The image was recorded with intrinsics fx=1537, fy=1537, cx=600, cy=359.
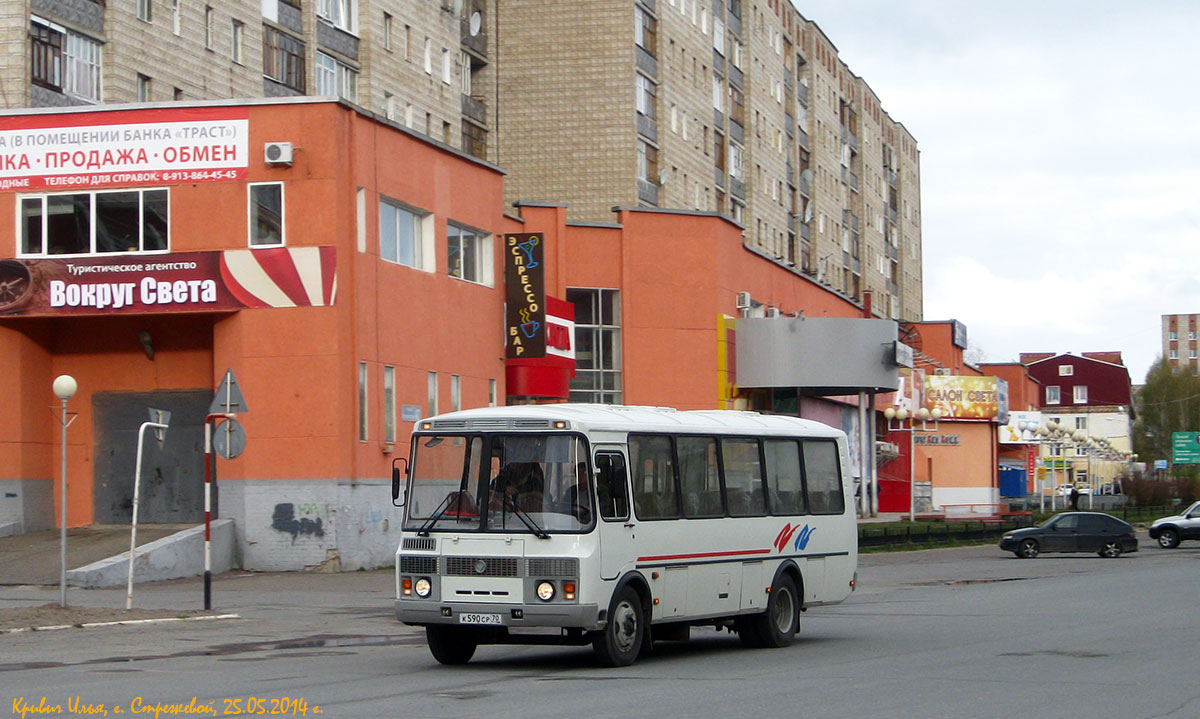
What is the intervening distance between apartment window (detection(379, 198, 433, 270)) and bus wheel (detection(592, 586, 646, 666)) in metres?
18.0

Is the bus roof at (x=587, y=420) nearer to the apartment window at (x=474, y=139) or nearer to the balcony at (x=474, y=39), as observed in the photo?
the apartment window at (x=474, y=139)

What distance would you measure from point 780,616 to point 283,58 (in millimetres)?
37728

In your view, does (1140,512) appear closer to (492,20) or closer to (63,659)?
(492,20)

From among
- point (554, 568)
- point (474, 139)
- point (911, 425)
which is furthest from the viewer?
point (474, 139)

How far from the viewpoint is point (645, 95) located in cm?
6512

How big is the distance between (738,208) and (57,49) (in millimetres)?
42449

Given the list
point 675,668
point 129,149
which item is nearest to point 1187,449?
point 129,149

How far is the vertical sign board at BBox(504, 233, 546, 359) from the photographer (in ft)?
120

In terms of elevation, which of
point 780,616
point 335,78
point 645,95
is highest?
point 645,95

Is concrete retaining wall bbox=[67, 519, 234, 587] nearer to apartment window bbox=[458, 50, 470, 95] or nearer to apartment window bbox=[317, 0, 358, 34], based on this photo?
apartment window bbox=[317, 0, 358, 34]

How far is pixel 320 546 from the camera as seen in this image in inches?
1149

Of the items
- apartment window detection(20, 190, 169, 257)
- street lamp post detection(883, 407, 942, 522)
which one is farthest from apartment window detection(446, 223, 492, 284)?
street lamp post detection(883, 407, 942, 522)

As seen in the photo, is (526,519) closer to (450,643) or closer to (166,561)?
(450,643)

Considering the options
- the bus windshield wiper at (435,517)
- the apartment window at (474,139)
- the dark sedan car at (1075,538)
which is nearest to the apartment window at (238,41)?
the apartment window at (474,139)
